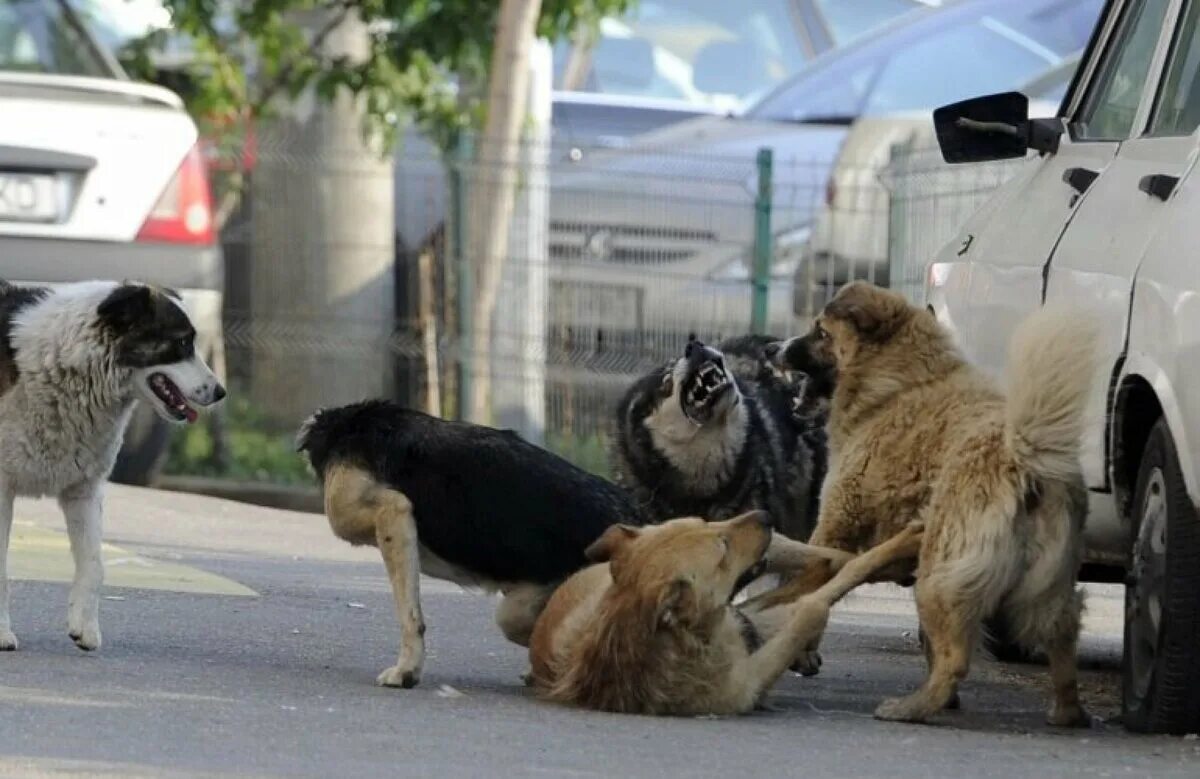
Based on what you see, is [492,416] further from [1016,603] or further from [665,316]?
[1016,603]

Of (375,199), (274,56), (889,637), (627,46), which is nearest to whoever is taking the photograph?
(889,637)

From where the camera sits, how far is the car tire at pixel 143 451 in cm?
1288

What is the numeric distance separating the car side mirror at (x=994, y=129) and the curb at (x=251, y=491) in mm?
7035

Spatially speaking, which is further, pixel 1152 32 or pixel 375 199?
pixel 375 199

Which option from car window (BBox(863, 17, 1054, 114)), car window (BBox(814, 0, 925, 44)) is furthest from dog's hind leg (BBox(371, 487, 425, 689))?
car window (BBox(814, 0, 925, 44))

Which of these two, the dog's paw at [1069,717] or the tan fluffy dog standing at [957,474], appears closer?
the tan fluffy dog standing at [957,474]

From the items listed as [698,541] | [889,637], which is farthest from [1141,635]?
[889,637]

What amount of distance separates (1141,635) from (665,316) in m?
7.24

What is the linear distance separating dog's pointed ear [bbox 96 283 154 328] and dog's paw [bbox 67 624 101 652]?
3.18 ft

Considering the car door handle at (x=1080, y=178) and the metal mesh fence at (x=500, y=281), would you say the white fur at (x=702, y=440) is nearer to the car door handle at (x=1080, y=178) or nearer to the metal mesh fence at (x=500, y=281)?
the car door handle at (x=1080, y=178)

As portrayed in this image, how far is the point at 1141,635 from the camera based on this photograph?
20.8 ft

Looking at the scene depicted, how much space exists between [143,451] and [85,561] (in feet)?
18.7

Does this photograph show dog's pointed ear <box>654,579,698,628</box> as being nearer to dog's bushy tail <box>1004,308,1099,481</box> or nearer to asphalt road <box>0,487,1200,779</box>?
asphalt road <box>0,487,1200,779</box>

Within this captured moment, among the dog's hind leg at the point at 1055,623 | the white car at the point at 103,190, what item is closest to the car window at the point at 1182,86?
the dog's hind leg at the point at 1055,623
